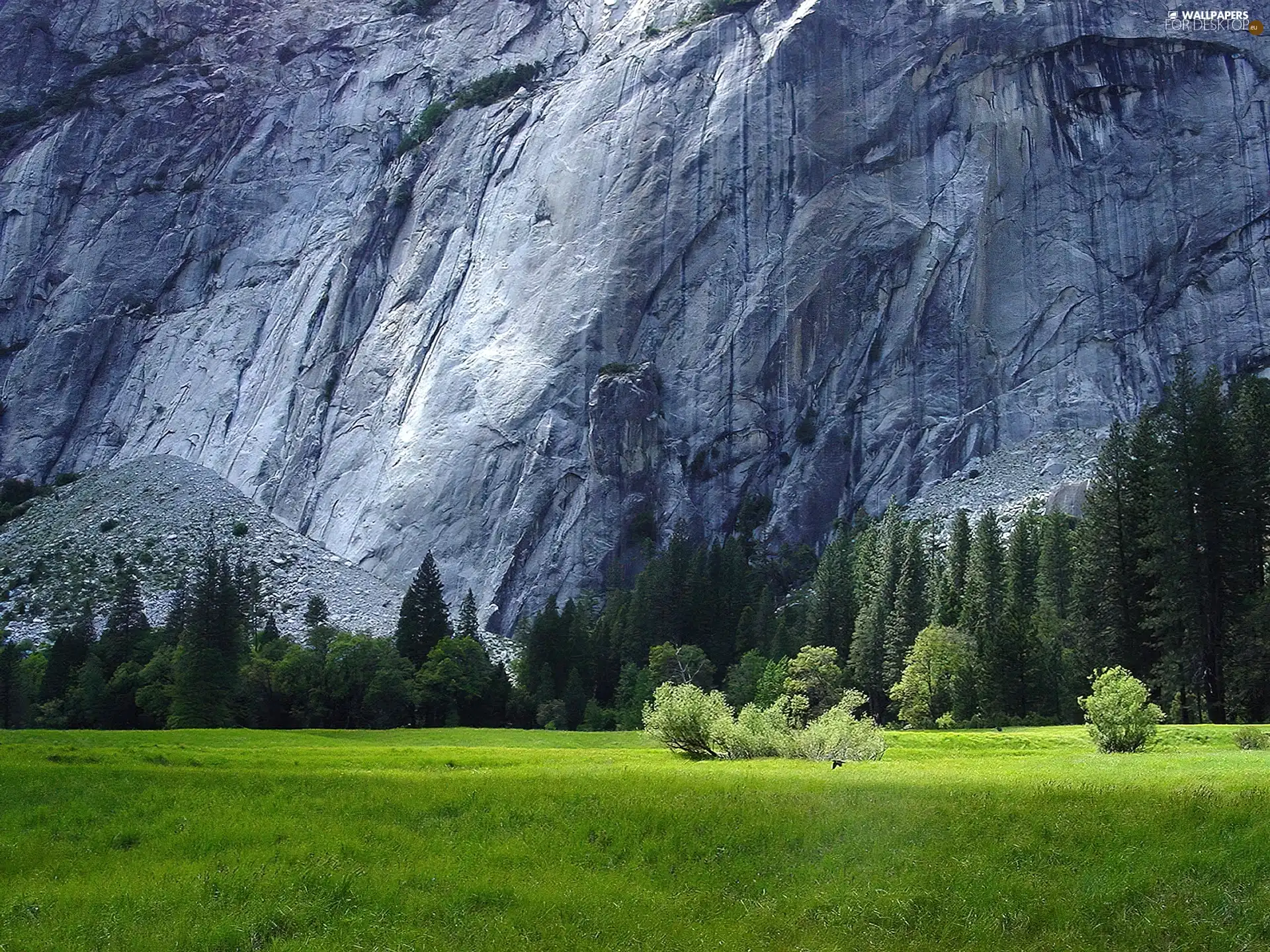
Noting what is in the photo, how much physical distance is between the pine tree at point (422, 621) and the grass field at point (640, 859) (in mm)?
60343

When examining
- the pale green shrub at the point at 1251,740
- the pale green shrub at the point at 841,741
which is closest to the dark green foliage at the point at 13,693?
the pale green shrub at the point at 841,741

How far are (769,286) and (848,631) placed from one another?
4725 cm

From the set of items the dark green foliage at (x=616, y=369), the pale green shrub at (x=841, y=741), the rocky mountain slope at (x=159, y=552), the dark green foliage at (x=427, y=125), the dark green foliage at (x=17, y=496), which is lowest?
the pale green shrub at (x=841, y=741)

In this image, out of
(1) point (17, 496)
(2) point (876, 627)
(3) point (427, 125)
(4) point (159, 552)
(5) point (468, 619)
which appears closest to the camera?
(2) point (876, 627)

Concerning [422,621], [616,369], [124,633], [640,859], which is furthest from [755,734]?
[616,369]

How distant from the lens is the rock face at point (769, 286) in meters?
112

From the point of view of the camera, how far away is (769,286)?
11681 cm

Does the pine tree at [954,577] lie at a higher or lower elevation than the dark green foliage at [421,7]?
lower

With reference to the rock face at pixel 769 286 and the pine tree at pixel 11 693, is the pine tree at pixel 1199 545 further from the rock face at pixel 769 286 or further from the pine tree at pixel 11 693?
the pine tree at pixel 11 693

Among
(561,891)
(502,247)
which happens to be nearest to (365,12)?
(502,247)

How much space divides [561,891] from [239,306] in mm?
142145

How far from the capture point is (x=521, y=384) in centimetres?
11425

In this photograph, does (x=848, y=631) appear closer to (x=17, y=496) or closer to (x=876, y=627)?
(x=876, y=627)

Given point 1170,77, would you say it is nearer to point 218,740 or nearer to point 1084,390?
point 1084,390
